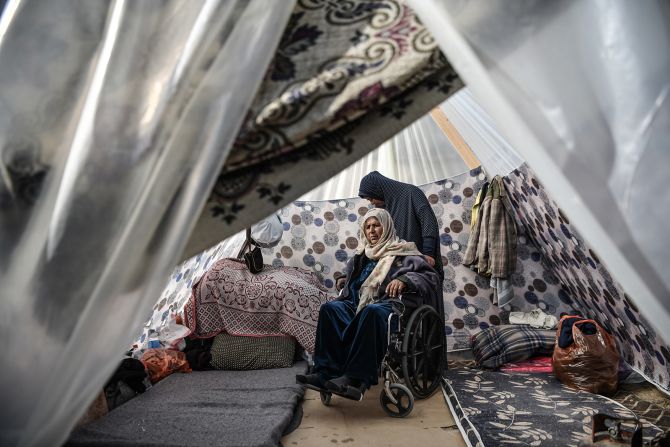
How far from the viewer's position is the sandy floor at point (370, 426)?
8.72 feet

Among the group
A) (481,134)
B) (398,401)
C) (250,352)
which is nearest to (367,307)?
(398,401)

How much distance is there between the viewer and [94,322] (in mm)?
1152

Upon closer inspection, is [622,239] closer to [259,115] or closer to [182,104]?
[259,115]

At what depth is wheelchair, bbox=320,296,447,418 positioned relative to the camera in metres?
3.07

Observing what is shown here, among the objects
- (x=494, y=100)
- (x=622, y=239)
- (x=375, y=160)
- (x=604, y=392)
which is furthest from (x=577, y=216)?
(x=375, y=160)

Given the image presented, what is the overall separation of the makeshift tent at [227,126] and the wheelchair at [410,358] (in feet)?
6.50

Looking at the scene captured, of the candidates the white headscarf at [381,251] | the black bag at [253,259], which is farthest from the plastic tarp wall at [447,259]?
the white headscarf at [381,251]

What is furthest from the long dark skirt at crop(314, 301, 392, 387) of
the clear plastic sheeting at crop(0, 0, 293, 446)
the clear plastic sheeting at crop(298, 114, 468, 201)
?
the clear plastic sheeting at crop(0, 0, 293, 446)

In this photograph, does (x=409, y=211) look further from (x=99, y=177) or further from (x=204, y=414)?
(x=99, y=177)

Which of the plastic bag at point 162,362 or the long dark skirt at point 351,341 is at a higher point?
the long dark skirt at point 351,341

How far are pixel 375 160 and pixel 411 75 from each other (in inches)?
149

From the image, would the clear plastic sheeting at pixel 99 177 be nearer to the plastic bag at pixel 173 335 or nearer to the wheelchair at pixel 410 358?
the wheelchair at pixel 410 358

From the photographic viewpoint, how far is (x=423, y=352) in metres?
3.36

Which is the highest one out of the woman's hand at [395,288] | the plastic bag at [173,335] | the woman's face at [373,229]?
the woman's face at [373,229]
